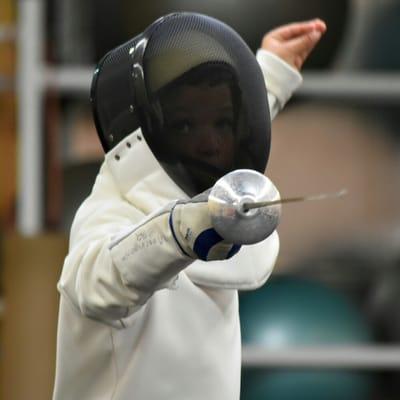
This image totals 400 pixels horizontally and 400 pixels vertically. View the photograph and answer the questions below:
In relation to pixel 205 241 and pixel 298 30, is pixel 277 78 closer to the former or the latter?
pixel 298 30

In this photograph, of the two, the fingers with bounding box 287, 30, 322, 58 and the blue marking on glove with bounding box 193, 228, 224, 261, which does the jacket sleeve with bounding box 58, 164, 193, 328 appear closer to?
the blue marking on glove with bounding box 193, 228, 224, 261

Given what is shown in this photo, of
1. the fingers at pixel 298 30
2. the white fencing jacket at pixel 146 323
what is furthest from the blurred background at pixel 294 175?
the white fencing jacket at pixel 146 323

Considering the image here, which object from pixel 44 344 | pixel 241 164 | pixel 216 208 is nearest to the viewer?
pixel 216 208

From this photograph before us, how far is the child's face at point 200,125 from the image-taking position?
1.44 meters

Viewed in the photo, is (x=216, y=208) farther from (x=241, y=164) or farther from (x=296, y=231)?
(x=296, y=231)

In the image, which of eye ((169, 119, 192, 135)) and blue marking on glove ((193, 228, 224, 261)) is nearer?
blue marking on glove ((193, 228, 224, 261))

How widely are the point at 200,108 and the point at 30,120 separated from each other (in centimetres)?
158

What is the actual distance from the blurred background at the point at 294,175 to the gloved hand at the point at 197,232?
1.50 metres

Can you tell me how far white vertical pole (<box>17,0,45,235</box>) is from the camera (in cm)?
298

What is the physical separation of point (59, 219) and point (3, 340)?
30 cm

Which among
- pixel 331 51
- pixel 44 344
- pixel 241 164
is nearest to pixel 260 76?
pixel 241 164

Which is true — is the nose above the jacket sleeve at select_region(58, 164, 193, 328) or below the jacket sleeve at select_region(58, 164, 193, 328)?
above

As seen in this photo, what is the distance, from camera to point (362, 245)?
3.06 meters

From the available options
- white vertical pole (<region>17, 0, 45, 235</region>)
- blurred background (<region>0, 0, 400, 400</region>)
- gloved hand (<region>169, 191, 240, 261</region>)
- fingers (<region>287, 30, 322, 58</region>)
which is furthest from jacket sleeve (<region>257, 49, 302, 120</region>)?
white vertical pole (<region>17, 0, 45, 235</region>)
